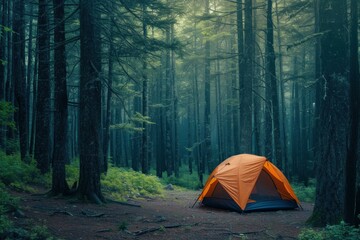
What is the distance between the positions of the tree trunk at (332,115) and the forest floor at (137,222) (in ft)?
3.42

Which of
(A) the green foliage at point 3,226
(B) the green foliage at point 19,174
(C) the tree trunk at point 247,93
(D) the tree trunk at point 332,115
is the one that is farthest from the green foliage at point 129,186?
(D) the tree trunk at point 332,115

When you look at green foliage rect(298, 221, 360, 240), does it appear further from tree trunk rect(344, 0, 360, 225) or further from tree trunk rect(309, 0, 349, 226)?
tree trunk rect(309, 0, 349, 226)

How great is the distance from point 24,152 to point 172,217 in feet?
26.1

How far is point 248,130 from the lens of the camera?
47.9 ft

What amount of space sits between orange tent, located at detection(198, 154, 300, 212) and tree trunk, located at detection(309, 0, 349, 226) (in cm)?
368

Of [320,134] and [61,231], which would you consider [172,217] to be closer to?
[61,231]

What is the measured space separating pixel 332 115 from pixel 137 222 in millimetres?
5459

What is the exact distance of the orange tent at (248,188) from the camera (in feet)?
39.3

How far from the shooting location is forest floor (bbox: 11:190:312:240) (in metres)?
7.02

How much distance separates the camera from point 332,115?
8227 millimetres

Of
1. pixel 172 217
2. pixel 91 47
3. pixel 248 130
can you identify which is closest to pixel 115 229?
pixel 172 217

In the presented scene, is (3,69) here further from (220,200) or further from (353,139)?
(353,139)

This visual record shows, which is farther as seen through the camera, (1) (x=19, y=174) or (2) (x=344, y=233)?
(1) (x=19, y=174)

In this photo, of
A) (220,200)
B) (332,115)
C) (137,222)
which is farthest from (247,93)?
(137,222)
